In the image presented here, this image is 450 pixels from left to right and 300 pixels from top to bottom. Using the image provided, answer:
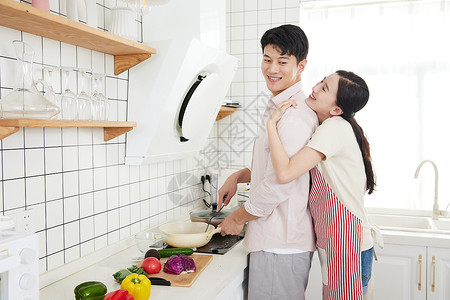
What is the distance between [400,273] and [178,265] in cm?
143

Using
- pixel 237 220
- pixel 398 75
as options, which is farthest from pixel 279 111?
pixel 398 75

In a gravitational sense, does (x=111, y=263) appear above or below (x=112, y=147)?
below

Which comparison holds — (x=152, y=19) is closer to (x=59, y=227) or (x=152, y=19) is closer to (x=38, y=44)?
(x=38, y=44)

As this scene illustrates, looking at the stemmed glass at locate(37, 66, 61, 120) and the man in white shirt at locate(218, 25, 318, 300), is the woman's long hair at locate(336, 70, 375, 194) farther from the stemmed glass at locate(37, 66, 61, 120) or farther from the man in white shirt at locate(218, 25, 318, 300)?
the stemmed glass at locate(37, 66, 61, 120)

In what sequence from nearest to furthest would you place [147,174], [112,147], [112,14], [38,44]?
[38,44] → [112,14] → [112,147] → [147,174]

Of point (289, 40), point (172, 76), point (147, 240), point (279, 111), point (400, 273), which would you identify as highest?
point (289, 40)

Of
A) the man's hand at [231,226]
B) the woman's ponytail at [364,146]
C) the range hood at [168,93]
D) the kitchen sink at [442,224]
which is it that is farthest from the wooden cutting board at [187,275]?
the kitchen sink at [442,224]

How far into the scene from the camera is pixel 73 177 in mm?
1624

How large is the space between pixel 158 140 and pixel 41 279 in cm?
79

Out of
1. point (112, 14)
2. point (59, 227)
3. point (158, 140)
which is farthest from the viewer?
point (158, 140)

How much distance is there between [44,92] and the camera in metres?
→ 1.43

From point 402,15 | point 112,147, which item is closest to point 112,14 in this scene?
point 112,147

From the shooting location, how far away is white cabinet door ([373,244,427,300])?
2352mm

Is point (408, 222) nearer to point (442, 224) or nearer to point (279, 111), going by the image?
point (442, 224)
